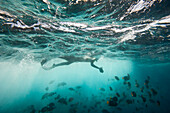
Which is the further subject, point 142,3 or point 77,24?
point 77,24

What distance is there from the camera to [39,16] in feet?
19.8

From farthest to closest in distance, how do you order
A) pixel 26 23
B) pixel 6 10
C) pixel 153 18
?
pixel 26 23
pixel 153 18
pixel 6 10

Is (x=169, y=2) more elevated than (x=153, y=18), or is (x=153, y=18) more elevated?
(x=169, y=2)

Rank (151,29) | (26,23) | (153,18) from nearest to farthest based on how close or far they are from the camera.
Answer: (153,18)
(26,23)
(151,29)

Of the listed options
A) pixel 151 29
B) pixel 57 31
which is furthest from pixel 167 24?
pixel 57 31

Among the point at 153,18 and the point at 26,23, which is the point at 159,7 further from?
the point at 26,23

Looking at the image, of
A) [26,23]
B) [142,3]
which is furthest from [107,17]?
[26,23]

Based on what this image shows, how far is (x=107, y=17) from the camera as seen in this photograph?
20.6ft

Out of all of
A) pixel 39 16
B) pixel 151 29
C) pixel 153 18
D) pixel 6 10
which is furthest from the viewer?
pixel 151 29

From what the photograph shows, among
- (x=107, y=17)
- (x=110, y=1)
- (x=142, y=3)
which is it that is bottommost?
(x=107, y=17)

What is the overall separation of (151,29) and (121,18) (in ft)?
13.3

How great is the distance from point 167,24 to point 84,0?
772cm

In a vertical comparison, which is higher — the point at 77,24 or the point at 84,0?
the point at 84,0

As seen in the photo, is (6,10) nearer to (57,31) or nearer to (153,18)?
(57,31)
